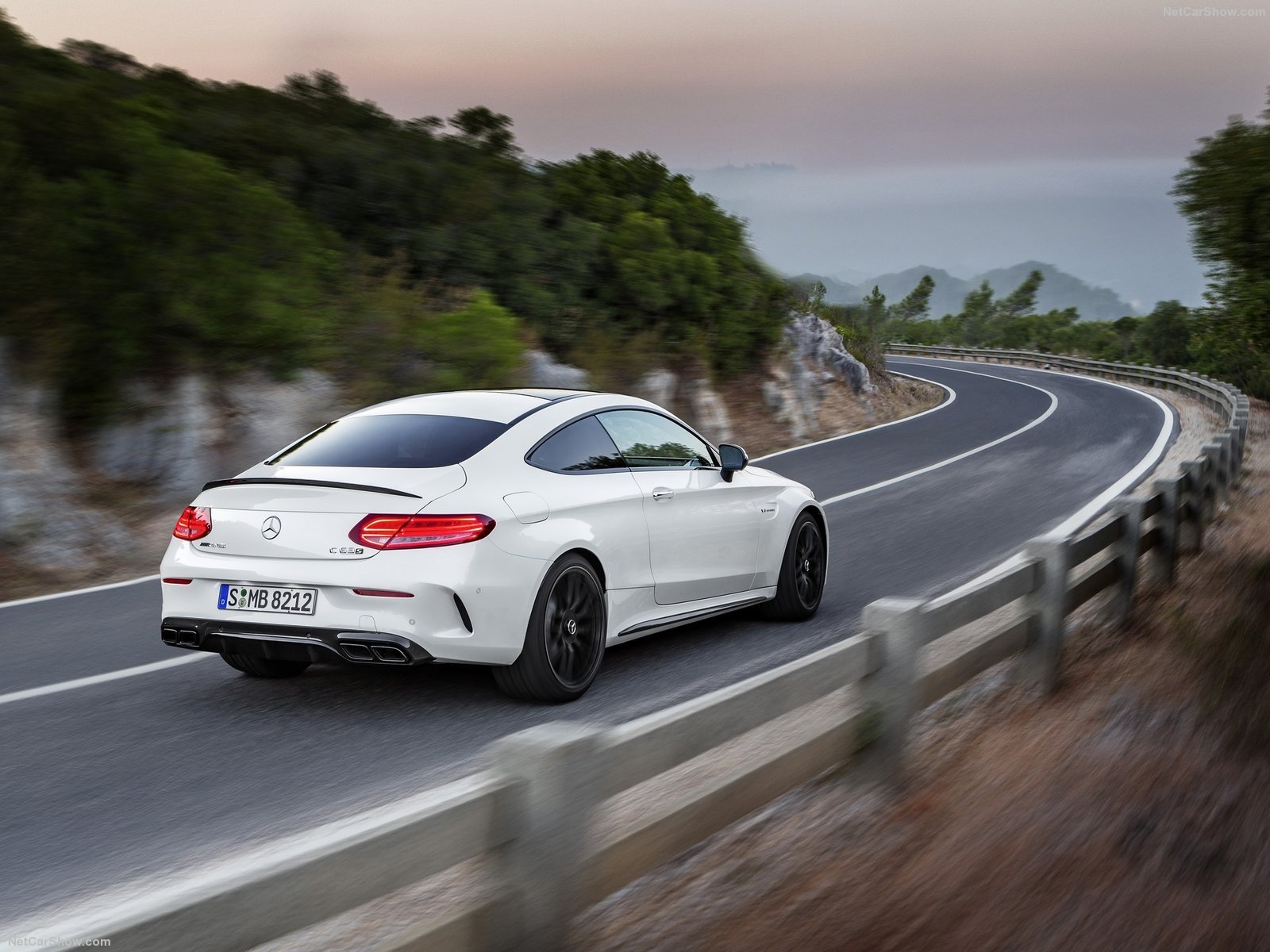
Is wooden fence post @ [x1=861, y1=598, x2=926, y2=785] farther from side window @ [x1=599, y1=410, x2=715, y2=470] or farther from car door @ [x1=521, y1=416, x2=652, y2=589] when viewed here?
side window @ [x1=599, y1=410, x2=715, y2=470]

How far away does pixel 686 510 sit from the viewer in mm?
7531

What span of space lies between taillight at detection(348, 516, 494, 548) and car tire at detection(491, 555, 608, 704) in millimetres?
531

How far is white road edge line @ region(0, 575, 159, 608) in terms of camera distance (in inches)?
364

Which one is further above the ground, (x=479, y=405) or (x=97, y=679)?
(x=479, y=405)

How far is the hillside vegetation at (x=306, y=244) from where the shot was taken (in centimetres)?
1234

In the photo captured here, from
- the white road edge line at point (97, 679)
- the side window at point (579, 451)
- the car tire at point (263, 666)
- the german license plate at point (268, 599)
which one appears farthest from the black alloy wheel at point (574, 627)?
the white road edge line at point (97, 679)

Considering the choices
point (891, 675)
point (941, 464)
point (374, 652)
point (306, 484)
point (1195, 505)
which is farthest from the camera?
point (941, 464)

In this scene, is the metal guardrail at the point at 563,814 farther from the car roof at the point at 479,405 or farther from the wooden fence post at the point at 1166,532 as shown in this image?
the wooden fence post at the point at 1166,532

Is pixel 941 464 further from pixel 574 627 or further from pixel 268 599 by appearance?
pixel 268 599

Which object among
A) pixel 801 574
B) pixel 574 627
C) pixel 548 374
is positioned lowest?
pixel 801 574

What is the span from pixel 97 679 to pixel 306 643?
1.85m

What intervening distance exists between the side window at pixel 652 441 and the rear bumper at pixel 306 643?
203cm

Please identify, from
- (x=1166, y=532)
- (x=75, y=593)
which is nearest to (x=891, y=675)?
(x=1166, y=532)

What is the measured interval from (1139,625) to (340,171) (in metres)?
14.1
